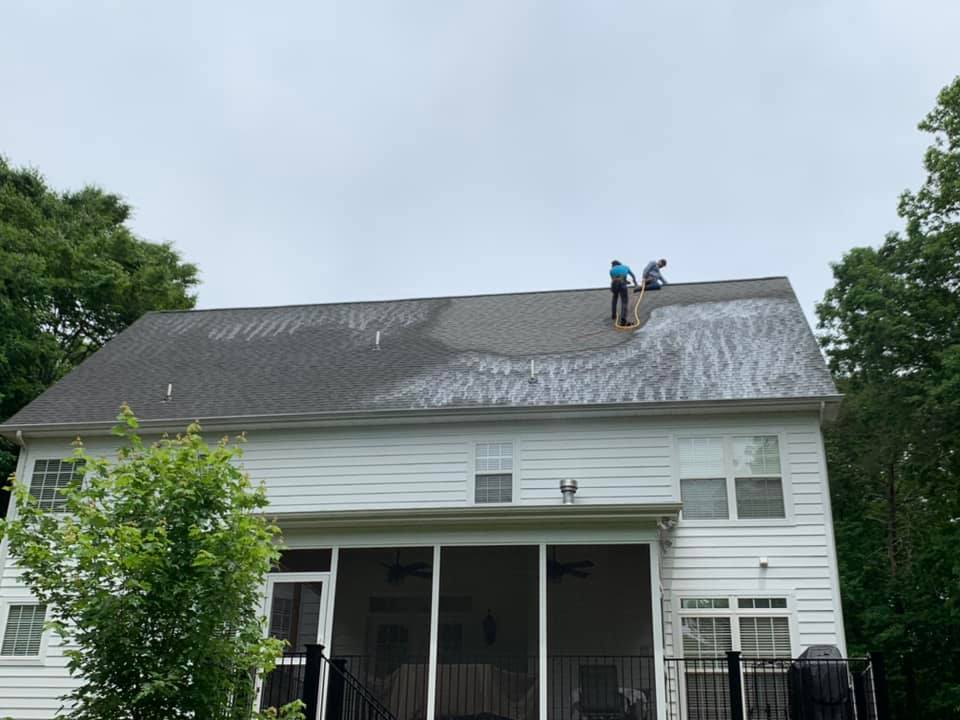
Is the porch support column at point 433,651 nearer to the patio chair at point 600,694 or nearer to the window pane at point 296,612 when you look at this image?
the window pane at point 296,612

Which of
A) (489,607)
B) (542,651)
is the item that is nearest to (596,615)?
(489,607)

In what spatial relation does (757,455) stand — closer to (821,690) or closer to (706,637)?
(706,637)

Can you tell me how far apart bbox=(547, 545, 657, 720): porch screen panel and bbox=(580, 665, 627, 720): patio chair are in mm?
18

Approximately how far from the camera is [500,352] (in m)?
15.0

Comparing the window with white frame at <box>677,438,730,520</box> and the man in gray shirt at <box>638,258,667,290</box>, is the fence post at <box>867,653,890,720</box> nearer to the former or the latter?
the window with white frame at <box>677,438,730,520</box>

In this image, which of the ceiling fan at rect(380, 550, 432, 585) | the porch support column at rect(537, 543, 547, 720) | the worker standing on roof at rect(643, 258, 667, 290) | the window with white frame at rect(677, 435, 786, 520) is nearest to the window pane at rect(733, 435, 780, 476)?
the window with white frame at rect(677, 435, 786, 520)

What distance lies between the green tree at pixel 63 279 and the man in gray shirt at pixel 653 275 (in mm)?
13146

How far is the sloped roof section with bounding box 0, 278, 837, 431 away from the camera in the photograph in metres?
13.2

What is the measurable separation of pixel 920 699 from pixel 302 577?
50.2 feet

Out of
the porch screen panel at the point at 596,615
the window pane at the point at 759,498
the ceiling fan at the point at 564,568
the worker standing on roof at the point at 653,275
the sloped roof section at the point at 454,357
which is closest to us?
the window pane at the point at 759,498

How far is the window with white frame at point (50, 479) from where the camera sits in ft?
45.3

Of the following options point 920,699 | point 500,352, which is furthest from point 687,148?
point 920,699

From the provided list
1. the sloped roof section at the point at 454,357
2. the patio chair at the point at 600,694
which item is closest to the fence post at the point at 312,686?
the patio chair at the point at 600,694

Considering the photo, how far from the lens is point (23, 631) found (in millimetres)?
12922
